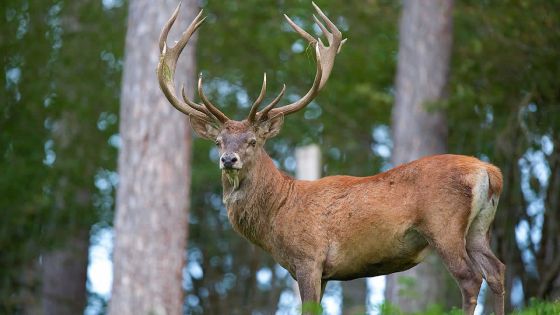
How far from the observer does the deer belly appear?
26.3 feet

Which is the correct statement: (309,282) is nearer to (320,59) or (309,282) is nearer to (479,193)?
(479,193)

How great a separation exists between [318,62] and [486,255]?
6.51 feet

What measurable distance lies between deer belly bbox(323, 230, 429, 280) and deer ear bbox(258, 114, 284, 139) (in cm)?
115

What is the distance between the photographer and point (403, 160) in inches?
601

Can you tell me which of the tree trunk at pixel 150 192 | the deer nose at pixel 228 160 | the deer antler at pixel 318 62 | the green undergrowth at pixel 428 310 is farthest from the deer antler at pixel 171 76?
the tree trunk at pixel 150 192

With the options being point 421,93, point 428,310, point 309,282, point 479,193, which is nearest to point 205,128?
point 309,282

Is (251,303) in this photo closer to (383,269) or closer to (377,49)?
(377,49)

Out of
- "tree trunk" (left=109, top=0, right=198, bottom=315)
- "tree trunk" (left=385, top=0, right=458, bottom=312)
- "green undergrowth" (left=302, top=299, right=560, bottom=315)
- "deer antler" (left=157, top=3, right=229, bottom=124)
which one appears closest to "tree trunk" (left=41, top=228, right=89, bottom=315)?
"tree trunk" (left=385, top=0, right=458, bottom=312)

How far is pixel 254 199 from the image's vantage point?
8531 mm

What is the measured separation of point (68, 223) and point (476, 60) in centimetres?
878

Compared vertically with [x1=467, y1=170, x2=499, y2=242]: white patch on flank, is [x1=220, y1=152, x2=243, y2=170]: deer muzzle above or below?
above

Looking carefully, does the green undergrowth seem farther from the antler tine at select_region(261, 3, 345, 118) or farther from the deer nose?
the antler tine at select_region(261, 3, 345, 118)

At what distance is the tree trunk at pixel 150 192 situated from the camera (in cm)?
1282

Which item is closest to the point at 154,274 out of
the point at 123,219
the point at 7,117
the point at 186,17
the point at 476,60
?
the point at 123,219
